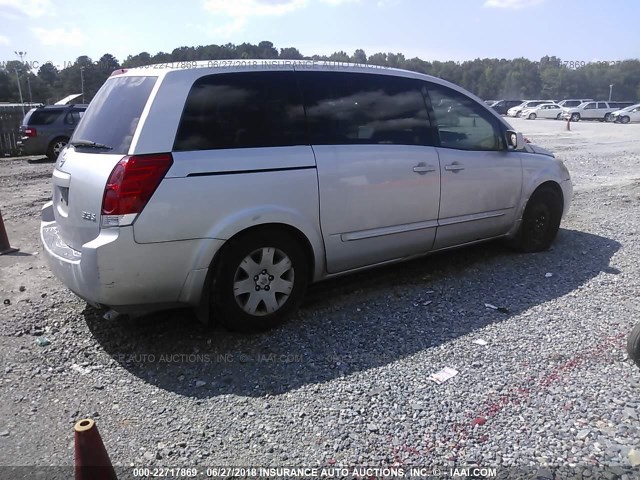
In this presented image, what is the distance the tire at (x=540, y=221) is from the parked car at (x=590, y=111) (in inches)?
1680

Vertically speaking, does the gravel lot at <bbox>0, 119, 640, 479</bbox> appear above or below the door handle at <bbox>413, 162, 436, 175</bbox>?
below

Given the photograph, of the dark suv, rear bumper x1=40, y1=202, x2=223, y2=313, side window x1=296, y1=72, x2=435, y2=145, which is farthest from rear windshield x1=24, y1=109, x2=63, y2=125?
side window x1=296, y1=72, x2=435, y2=145

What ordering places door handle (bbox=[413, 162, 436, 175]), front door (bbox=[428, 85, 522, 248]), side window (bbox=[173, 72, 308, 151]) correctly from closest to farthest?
side window (bbox=[173, 72, 308, 151]) → door handle (bbox=[413, 162, 436, 175]) → front door (bbox=[428, 85, 522, 248])

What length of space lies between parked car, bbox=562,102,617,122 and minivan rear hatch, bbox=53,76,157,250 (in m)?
46.1

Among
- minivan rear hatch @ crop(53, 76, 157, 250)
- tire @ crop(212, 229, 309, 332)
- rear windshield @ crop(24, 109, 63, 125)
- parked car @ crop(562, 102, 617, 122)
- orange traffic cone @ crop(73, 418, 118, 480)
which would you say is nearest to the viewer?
orange traffic cone @ crop(73, 418, 118, 480)

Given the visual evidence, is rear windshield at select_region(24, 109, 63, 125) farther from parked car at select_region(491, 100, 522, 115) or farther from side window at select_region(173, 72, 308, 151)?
parked car at select_region(491, 100, 522, 115)

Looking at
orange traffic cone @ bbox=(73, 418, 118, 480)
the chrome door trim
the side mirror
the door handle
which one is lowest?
orange traffic cone @ bbox=(73, 418, 118, 480)

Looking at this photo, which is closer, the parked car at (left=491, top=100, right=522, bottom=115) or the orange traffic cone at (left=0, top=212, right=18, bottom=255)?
the orange traffic cone at (left=0, top=212, right=18, bottom=255)

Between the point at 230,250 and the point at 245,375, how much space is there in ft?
2.84

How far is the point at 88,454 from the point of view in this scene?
7.33 ft

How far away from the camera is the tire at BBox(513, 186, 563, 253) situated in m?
5.77

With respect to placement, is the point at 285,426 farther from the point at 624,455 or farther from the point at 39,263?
the point at 39,263

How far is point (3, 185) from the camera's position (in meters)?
11.8

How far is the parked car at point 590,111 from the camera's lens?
43.8 meters
